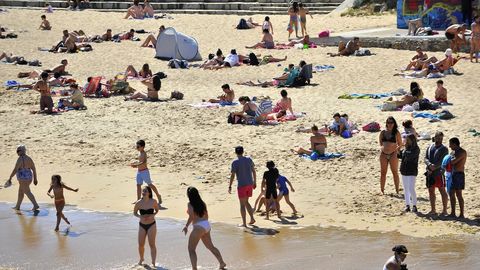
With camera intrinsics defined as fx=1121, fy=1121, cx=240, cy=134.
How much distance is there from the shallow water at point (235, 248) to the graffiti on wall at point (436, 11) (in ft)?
58.6

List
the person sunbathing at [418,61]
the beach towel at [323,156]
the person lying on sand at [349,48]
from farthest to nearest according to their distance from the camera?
the person lying on sand at [349,48]
the person sunbathing at [418,61]
the beach towel at [323,156]

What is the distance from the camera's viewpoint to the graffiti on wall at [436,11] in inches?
1251

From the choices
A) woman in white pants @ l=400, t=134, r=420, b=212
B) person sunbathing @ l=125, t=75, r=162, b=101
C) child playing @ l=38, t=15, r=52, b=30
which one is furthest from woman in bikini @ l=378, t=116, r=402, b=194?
child playing @ l=38, t=15, r=52, b=30

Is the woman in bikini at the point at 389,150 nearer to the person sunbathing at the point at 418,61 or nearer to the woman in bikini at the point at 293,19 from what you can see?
the person sunbathing at the point at 418,61

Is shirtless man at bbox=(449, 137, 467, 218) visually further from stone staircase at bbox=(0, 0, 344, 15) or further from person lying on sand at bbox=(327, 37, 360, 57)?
stone staircase at bbox=(0, 0, 344, 15)

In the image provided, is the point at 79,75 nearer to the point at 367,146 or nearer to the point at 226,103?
the point at 226,103

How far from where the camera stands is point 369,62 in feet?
94.3

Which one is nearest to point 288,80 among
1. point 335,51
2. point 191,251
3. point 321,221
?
point 335,51

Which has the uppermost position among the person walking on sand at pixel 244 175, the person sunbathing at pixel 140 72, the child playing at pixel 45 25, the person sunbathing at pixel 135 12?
the person sunbathing at pixel 135 12

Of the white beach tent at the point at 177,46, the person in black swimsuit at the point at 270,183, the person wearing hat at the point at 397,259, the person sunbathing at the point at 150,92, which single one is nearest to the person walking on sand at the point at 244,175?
the person in black swimsuit at the point at 270,183

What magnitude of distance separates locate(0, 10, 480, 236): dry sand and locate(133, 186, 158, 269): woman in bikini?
2130mm

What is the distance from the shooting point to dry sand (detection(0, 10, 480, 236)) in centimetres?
1631

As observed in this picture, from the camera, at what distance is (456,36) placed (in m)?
28.9

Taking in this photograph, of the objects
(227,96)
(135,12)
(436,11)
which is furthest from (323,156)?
(135,12)
